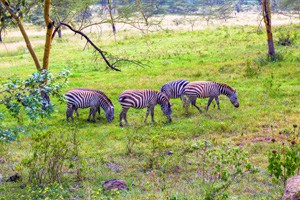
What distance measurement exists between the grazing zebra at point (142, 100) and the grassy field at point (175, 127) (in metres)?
0.39

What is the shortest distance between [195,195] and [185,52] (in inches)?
741

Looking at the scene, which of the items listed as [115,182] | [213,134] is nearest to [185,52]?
[213,134]

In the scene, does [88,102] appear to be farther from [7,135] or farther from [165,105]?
[7,135]

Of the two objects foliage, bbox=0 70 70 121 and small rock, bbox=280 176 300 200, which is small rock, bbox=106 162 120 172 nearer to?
foliage, bbox=0 70 70 121

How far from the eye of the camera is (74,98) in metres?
13.0

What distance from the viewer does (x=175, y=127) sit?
11750 millimetres

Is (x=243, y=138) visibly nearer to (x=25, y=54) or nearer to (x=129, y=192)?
(x=129, y=192)

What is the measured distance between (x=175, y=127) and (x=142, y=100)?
58.2 inches

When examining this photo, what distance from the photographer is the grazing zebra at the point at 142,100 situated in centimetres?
1254

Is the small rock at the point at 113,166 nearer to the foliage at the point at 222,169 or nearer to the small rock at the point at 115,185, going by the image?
the small rock at the point at 115,185

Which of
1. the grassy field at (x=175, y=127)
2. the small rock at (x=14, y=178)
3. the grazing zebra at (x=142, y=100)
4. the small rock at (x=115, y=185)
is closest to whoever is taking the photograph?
the small rock at (x=115, y=185)

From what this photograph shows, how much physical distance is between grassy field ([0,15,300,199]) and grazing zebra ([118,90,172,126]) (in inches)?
15.2

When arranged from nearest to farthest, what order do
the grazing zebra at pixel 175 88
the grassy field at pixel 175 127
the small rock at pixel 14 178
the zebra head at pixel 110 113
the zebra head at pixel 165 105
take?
the grassy field at pixel 175 127
the small rock at pixel 14 178
the zebra head at pixel 165 105
the zebra head at pixel 110 113
the grazing zebra at pixel 175 88

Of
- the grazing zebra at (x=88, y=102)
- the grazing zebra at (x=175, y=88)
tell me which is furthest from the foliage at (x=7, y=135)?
the grazing zebra at (x=175, y=88)
